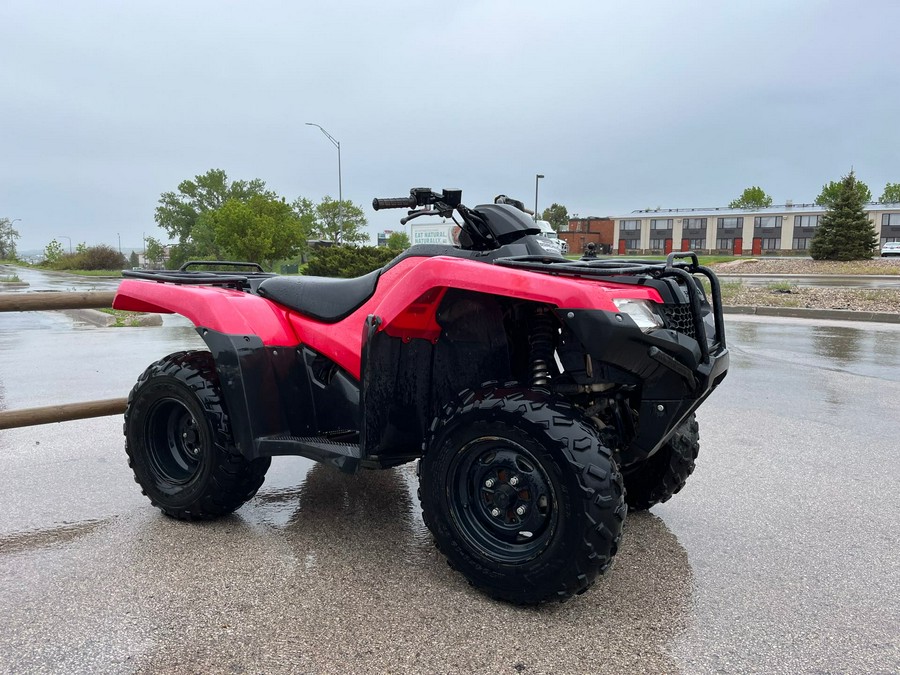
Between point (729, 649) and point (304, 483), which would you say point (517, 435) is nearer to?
point (729, 649)

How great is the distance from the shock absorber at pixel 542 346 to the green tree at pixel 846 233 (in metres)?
42.6

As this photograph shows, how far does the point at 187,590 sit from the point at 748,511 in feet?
9.32

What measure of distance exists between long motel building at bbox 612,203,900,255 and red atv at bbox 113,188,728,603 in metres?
81.2

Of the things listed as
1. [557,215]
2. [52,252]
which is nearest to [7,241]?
[52,252]

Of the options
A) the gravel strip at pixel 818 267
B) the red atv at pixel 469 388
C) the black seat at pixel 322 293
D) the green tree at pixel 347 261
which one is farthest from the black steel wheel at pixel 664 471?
the gravel strip at pixel 818 267

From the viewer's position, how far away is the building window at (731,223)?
272 ft

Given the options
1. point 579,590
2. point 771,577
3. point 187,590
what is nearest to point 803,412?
point 771,577

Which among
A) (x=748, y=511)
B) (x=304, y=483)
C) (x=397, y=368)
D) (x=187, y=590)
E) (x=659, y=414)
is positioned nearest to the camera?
(x=659, y=414)

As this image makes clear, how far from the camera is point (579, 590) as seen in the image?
2.43 metres

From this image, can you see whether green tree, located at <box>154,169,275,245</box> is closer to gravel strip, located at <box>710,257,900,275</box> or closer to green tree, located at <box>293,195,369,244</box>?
green tree, located at <box>293,195,369,244</box>

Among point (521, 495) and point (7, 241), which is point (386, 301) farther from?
point (7, 241)

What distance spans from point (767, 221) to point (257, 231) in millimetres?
64836

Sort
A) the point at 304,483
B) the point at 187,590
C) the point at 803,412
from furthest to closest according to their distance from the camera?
the point at 803,412 < the point at 304,483 < the point at 187,590

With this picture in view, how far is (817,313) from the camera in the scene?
14.6 m
